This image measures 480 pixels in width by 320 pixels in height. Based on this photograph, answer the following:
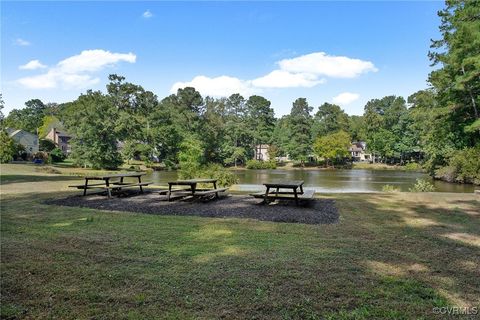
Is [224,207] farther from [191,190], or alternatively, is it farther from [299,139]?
[299,139]

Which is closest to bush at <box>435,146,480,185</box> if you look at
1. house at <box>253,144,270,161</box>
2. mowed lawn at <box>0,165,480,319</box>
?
mowed lawn at <box>0,165,480,319</box>

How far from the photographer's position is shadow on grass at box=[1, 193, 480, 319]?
292cm

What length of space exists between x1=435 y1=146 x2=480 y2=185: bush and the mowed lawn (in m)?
20.2

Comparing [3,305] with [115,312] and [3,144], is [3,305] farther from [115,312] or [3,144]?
[3,144]

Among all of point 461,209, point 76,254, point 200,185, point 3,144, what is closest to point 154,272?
point 76,254

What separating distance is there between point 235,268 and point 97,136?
122 feet

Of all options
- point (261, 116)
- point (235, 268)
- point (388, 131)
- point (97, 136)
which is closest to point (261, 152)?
point (261, 116)

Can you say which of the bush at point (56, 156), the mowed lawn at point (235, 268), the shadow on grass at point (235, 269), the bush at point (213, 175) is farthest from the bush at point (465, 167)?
the bush at point (56, 156)

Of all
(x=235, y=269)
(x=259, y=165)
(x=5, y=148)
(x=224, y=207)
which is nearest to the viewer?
(x=235, y=269)

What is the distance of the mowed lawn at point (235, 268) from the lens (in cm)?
291

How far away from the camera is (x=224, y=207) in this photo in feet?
26.7

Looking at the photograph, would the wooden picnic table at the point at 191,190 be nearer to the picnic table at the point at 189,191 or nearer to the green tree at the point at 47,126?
the picnic table at the point at 189,191

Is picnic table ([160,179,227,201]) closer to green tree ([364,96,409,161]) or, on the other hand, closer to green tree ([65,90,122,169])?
green tree ([65,90,122,169])

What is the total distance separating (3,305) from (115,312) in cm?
106
